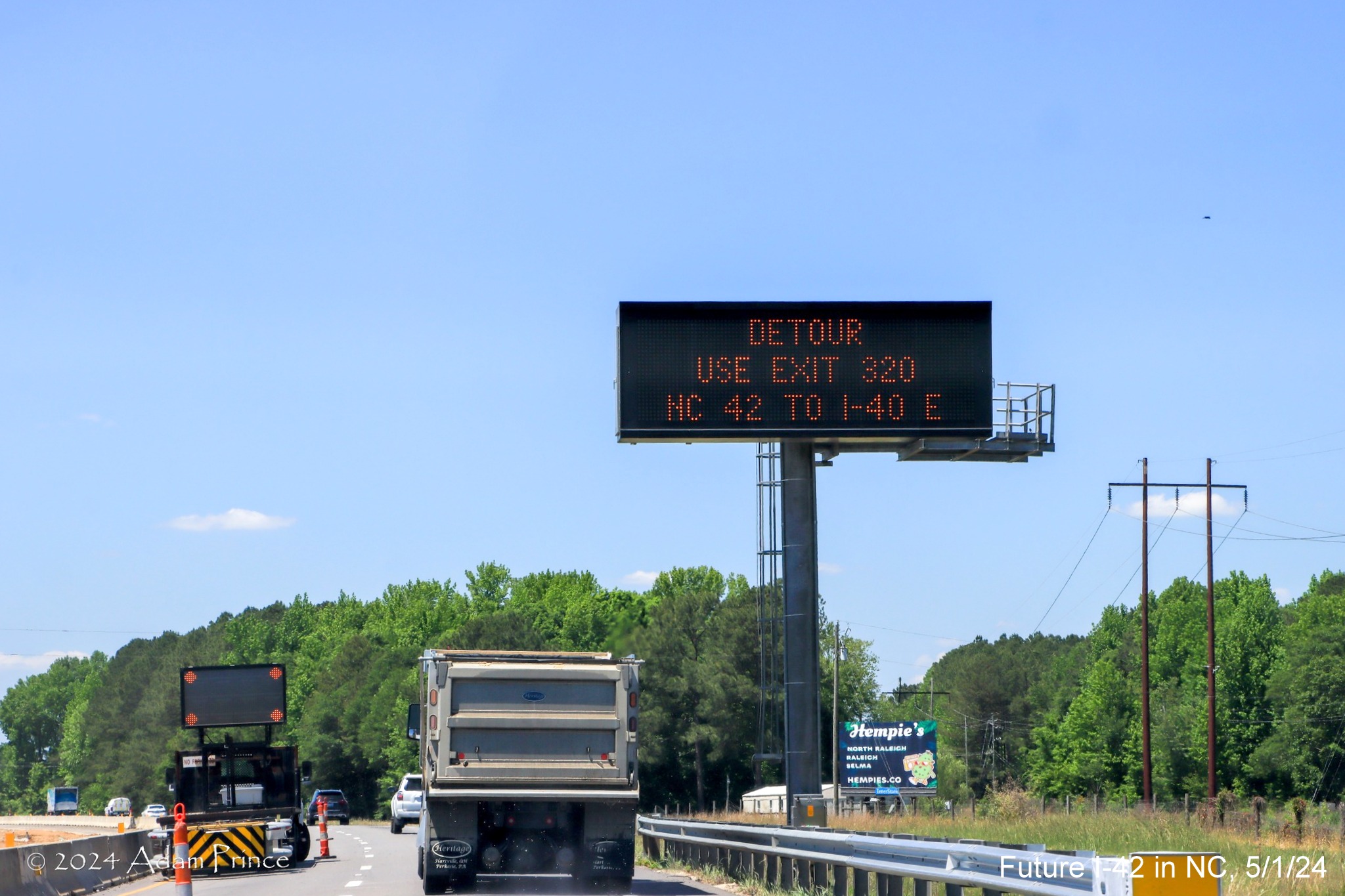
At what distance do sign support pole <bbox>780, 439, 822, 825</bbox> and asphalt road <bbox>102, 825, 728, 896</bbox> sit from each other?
3.16 metres

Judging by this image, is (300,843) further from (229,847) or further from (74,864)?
(74,864)

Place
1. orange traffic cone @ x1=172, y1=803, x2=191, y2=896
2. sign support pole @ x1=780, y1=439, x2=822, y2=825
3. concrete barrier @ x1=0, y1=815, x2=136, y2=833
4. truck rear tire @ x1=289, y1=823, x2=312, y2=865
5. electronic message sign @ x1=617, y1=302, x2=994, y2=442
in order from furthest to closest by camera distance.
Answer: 1. concrete barrier @ x1=0, y1=815, x2=136, y2=833
2. truck rear tire @ x1=289, y1=823, x2=312, y2=865
3. sign support pole @ x1=780, y1=439, x2=822, y2=825
4. electronic message sign @ x1=617, y1=302, x2=994, y2=442
5. orange traffic cone @ x1=172, y1=803, x2=191, y2=896

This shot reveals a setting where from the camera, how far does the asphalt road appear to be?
19312mm

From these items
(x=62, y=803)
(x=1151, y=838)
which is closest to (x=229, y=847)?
(x=1151, y=838)

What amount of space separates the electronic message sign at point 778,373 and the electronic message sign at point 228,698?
9031 mm

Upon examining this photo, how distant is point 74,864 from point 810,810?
454 inches

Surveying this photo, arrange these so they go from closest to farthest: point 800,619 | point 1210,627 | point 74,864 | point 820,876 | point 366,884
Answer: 1. point 820,876
2. point 366,884
3. point 74,864
4. point 800,619
5. point 1210,627

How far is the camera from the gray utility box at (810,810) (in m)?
25.1

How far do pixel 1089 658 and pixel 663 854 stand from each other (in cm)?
12030

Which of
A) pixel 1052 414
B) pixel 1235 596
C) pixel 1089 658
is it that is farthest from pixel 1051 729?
pixel 1052 414

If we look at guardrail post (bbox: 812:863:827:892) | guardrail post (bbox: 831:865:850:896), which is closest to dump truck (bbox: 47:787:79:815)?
guardrail post (bbox: 812:863:827:892)

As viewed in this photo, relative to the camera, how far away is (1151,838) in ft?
78.9

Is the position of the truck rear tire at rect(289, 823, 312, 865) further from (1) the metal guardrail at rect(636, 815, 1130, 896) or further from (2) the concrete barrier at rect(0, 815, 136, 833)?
(2) the concrete barrier at rect(0, 815, 136, 833)

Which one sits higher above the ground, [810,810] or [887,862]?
[887,862]
